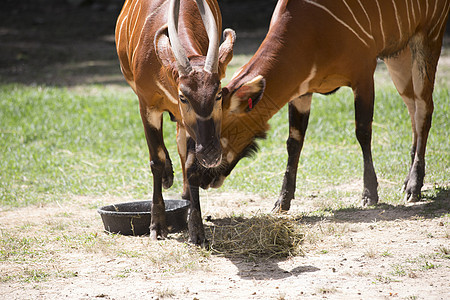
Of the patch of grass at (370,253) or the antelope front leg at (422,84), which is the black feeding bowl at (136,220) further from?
the antelope front leg at (422,84)

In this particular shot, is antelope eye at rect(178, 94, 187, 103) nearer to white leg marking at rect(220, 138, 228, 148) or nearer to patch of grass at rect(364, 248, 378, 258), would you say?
white leg marking at rect(220, 138, 228, 148)

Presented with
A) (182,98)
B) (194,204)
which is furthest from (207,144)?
(194,204)

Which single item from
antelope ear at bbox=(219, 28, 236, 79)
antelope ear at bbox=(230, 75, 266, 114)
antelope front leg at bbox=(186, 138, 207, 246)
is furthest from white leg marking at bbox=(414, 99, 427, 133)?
antelope front leg at bbox=(186, 138, 207, 246)

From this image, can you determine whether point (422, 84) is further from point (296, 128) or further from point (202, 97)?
point (202, 97)

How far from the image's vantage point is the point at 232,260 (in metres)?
4.24

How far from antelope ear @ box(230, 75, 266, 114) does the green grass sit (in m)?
1.72

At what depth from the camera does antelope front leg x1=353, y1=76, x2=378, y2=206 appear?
5207mm

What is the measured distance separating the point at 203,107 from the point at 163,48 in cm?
62

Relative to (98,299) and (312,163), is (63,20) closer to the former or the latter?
→ (312,163)

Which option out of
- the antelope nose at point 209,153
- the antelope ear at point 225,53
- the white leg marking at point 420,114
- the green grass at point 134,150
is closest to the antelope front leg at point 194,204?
the antelope nose at point 209,153

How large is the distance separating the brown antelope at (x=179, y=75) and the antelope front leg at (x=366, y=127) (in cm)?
130

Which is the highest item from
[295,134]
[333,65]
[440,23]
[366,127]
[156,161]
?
[440,23]

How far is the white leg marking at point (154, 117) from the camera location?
486cm

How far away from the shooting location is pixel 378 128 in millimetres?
8039
